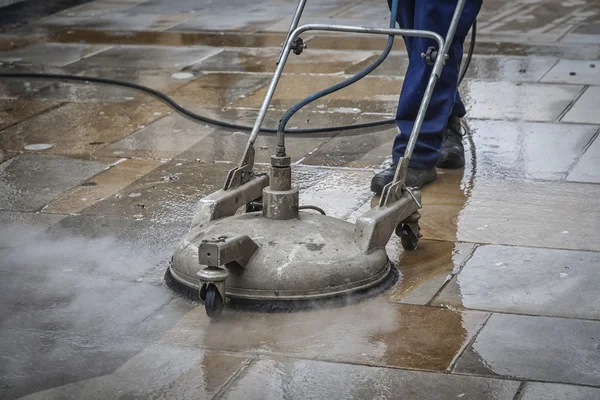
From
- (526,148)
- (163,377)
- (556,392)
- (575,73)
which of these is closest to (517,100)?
(575,73)

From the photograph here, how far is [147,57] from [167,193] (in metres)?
3.65

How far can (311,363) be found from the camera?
3.55 meters

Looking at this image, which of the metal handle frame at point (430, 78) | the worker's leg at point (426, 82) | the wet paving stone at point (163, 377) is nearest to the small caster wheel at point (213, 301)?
the wet paving stone at point (163, 377)

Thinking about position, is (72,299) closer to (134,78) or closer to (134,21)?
(134,78)

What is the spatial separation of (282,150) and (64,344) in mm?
1094

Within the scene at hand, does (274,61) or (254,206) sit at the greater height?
(254,206)

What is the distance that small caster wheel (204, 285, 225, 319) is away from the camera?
3836 mm

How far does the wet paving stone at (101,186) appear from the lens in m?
5.28

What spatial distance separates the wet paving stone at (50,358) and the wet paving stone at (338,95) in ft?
11.9

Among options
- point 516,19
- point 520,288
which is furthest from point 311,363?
point 516,19

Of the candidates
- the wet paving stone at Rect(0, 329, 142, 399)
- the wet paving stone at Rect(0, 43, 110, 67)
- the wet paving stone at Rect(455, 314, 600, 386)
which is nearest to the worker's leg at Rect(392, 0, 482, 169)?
the wet paving stone at Rect(455, 314, 600, 386)

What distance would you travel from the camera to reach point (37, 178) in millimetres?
5762

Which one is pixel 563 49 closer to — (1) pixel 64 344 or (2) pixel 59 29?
(2) pixel 59 29

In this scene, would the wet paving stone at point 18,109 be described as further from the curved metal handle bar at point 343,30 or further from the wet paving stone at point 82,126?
the curved metal handle bar at point 343,30
